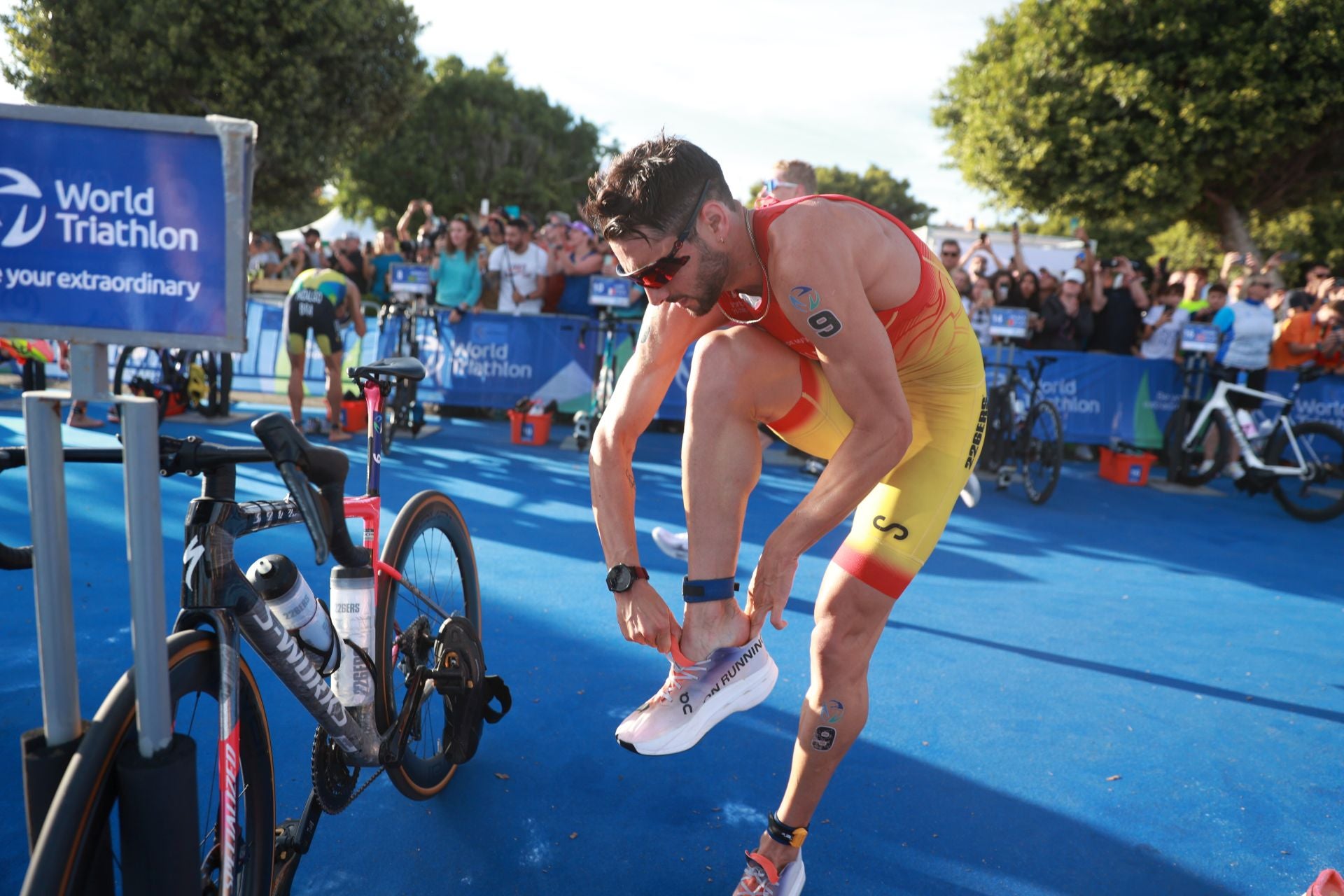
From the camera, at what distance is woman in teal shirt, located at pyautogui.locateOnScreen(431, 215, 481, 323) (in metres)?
10.2

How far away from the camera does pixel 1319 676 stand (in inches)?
165

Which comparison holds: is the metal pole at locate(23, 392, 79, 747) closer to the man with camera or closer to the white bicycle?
the white bicycle

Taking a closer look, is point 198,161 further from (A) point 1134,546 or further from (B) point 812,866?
(A) point 1134,546

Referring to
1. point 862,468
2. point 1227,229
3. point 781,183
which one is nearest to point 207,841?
point 862,468

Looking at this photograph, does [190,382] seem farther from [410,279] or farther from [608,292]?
[608,292]

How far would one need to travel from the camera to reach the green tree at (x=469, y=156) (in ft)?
119

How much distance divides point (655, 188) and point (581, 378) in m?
8.63

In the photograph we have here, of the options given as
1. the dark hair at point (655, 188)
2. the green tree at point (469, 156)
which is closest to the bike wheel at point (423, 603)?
the dark hair at point (655, 188)

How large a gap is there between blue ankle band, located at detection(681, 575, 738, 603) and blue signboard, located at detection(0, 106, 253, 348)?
4.04 feet

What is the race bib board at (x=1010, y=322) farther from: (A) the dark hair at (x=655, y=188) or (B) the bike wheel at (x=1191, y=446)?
(A) the dark hair at (x=655, y=188)

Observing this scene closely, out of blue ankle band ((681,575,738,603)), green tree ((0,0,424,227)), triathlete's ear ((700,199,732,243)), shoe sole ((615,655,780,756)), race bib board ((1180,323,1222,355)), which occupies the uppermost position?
green tree ((0,0,424,227))

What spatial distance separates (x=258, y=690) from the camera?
76.6 inches

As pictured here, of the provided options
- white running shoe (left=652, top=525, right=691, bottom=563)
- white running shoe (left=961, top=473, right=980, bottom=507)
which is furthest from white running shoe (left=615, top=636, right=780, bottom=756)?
white running shoe (left=961, top=473, right=980, bottom=507)

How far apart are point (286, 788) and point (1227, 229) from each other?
23.4 m
